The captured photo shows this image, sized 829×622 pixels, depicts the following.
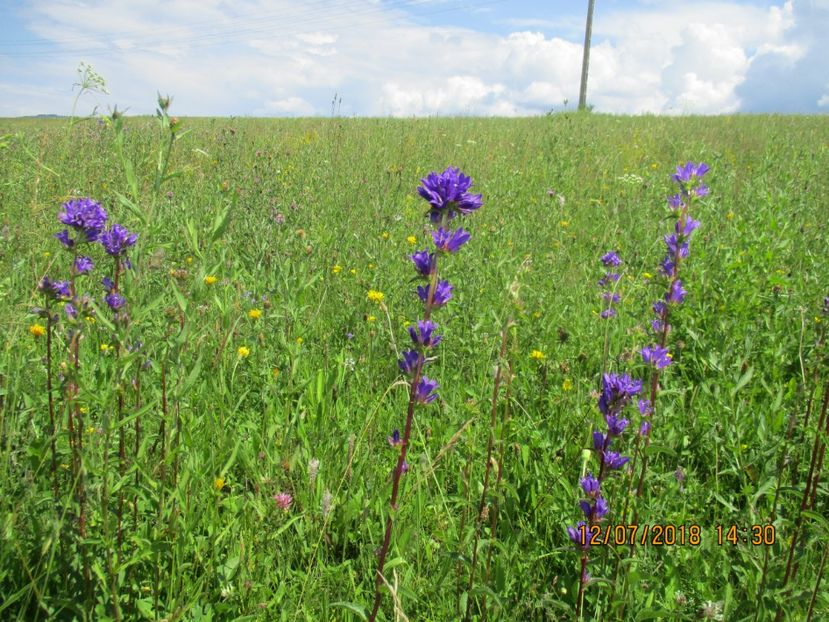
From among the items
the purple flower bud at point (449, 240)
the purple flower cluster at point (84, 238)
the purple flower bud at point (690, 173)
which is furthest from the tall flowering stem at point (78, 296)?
the purple flower bud at point (690, 173)

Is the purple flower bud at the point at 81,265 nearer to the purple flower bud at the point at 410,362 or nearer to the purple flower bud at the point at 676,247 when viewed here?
the purple flower bud at the point at 410,362

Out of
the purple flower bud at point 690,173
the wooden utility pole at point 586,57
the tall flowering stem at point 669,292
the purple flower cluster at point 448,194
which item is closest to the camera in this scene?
the purple flower cluster at point 448,194

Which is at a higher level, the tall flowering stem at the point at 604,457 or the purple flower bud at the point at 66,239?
the purple flower bud at the point at 66,239

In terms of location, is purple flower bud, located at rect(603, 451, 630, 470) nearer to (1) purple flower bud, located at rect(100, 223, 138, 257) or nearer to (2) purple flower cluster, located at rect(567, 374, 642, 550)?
(2) purple flower cluster, located at rect(567, 374, 642, 550)

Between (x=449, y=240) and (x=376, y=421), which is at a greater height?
(x=449, y=240)

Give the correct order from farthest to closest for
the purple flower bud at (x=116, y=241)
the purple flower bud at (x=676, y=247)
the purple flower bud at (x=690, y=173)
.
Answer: the purple flower bud at (x=690, y=173) < the purple flower bud at (x=676, y=247) < the purple flower bud at (x=116, y=241)

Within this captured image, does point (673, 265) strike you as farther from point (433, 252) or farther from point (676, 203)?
point (433, 252)

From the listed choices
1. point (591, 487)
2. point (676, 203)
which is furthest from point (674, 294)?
point (591, 487)

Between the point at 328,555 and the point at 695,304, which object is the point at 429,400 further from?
the point at 695,304

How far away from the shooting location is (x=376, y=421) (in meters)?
2.25

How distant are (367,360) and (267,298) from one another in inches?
24.7

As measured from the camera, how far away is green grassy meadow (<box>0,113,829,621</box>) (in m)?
1.42

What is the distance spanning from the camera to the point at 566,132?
864 cm

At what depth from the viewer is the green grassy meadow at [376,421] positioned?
1.42 metres
